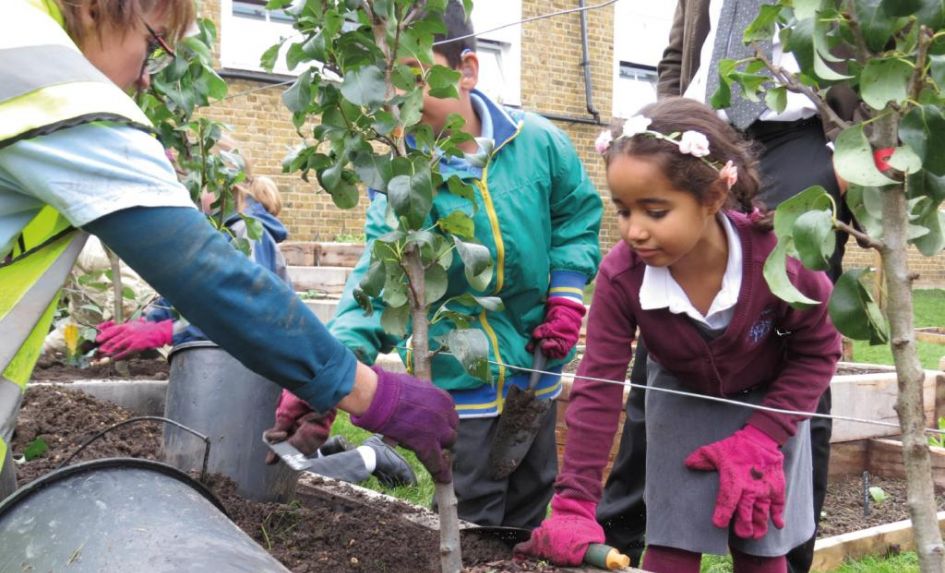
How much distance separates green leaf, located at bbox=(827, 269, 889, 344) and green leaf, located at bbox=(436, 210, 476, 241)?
940mm

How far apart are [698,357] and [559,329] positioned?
0.57 metres

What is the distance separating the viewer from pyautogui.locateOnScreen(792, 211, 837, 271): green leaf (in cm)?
131

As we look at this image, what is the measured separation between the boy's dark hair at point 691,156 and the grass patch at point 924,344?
0.84 m

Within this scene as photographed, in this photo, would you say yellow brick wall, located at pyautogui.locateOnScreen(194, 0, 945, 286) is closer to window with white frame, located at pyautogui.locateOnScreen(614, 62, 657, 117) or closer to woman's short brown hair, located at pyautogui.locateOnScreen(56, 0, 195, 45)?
window with white frame, located at pyautogui.locateOnScreen(614, 62, 657, 117)

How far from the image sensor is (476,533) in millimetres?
2400

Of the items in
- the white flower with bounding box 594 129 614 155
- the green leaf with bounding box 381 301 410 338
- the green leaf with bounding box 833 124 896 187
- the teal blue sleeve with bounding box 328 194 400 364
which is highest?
the green leaf with bounding box 833 124 896 187

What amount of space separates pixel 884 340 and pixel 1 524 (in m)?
1.44

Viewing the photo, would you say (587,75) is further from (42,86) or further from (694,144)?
(42,86)

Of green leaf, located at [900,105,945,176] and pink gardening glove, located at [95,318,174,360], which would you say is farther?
pink gardening glove, located at [95,318,174,360]

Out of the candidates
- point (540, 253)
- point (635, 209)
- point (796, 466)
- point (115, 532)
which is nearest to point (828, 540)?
point (796, 466)

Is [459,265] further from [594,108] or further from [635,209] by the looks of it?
[594,108]

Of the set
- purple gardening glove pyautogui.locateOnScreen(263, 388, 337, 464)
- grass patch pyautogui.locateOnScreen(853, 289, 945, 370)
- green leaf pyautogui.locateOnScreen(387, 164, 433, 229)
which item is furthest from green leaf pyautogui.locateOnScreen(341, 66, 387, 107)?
grass patch pyautogui.locateOnScreen(853, 289, 945, 370)

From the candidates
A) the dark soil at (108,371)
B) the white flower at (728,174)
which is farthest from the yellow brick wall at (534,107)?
the white flower at (728,174)

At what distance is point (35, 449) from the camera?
139 inches
